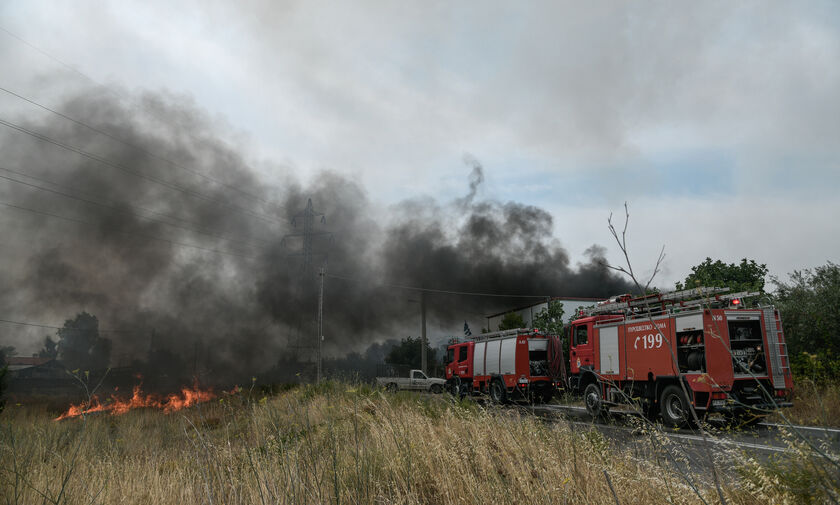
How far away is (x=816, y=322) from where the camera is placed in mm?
13406

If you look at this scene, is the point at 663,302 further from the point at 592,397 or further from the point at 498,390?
the point at 498,390

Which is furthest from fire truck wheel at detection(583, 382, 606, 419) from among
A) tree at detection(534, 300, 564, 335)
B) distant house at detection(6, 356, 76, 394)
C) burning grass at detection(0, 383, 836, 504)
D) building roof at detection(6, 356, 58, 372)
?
building roof at detection(6, 356, 58, 372)

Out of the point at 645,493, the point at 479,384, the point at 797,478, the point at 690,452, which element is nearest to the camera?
the point at 797,478

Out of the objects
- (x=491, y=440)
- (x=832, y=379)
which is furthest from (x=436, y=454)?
Answer: (x=832, y=379)

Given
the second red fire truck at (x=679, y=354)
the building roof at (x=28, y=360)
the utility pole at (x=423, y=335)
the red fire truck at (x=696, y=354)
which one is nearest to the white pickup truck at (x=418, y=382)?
the utility pole at (x=423, y=335)

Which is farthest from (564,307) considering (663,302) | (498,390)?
(663,302)

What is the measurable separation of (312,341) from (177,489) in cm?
2732

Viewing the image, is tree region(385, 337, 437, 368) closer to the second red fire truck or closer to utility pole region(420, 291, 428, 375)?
utility pole region(420, 291, 428, 375)

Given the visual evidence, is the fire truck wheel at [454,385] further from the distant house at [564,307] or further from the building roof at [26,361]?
the building roof at [26,361]

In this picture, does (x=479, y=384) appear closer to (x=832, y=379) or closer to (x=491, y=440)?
(x=832, y=379)

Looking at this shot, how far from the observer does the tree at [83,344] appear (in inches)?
1330

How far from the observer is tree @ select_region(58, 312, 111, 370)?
1330 inches

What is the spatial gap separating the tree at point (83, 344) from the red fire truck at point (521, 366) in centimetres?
2811

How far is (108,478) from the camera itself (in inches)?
184
